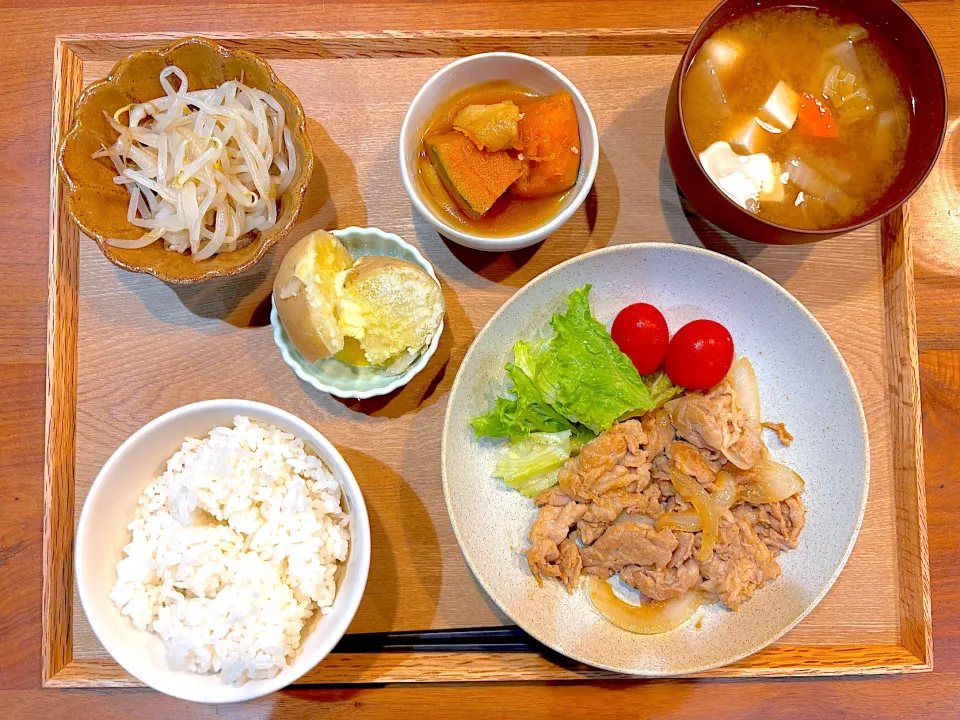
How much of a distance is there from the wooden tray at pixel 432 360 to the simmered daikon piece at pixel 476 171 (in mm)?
258

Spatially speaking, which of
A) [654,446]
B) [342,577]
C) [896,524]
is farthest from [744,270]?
[342,577]

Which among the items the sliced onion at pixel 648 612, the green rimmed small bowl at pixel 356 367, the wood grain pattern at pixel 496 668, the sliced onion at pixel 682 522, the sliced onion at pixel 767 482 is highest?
the green rimmed small bowl at pixel 356 367

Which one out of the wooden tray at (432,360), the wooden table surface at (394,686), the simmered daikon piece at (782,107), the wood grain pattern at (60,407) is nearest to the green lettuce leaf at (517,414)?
the wooden tray at (432,360)

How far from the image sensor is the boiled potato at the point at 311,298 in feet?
5.56

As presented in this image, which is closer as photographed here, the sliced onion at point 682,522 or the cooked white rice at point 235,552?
the cooked white rice at point 235,552

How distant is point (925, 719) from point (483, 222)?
190 cm

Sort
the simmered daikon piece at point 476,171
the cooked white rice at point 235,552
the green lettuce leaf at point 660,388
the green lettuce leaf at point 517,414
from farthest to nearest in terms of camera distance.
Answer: the green lettuce leaf at point 660,388 < the green lettuce leaf at point 517,414 < the simmered daikon piece at point 476,171 < the cooked white rice at point 235,552

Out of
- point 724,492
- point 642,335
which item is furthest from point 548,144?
point 724,492

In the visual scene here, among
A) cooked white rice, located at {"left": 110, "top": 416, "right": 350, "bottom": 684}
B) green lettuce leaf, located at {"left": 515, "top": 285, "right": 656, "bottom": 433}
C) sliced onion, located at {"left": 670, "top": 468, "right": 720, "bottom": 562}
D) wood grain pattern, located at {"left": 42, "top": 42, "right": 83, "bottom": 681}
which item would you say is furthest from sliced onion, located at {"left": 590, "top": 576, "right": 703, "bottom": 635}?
wood grain pattern, located at {"left": 42, "top": 42, "right": 83, "bottom": 681}

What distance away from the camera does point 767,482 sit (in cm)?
191

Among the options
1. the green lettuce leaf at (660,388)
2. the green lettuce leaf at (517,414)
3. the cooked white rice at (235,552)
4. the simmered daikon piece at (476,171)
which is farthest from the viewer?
the green lettuce leaf at (660,388)

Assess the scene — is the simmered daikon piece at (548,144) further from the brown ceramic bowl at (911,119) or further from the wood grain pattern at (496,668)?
the wood grain pattern at (496,668)

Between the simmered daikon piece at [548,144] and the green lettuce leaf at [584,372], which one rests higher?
the simmered daikon piece at [548,144]

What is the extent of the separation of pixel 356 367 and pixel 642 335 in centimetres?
78
